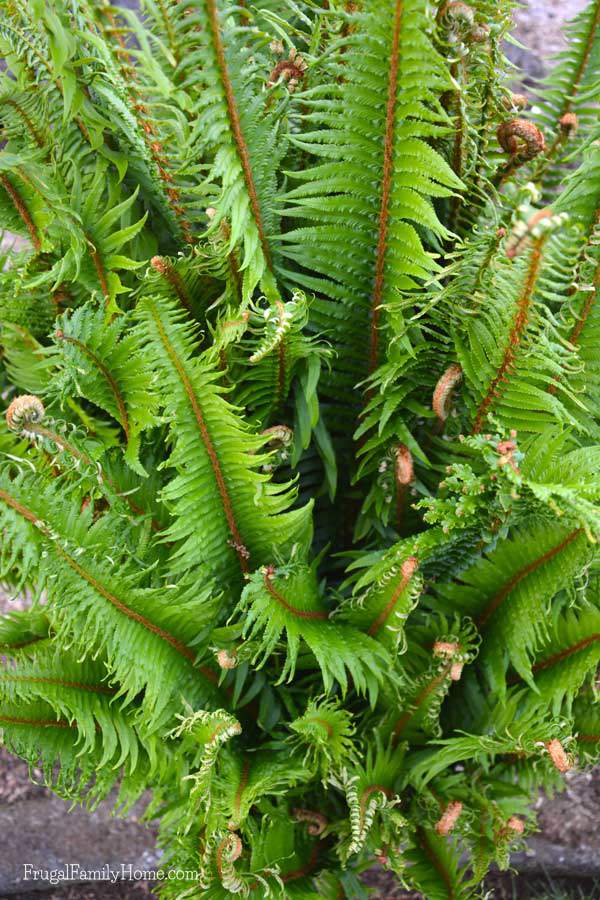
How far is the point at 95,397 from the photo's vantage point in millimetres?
1161

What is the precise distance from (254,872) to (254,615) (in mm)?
438

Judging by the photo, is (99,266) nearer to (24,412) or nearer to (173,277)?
(173,277)

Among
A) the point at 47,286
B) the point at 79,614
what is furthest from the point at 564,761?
the point at 47,286

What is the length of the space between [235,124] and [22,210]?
38cm

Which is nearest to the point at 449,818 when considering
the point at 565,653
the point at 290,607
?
the point at 565,653

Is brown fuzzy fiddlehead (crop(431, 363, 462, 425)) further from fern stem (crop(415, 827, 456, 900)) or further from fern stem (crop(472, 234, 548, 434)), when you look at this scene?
fern stem (crop(415, 827, 456, 900))

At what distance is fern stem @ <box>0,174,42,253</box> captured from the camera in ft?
3.62

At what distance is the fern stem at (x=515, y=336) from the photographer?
0.85 meters

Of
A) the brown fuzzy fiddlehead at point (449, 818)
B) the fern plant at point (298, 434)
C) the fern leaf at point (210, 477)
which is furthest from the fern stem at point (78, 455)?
the brown fuzzy fiddlehead at point (449, 818)

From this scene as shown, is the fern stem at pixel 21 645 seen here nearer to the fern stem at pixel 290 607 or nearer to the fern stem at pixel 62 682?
the fern stem at pixel 62 682

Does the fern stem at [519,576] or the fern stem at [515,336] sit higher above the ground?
the fern stem at [515,336]

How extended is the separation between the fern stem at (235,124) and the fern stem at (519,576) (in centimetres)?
60

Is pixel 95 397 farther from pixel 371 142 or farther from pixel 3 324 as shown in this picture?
pixel 371 142

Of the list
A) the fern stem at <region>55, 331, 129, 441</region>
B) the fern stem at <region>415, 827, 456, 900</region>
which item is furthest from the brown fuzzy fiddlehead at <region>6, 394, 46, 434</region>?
the fern stem at <region>415, 827, 456, 900</region>
